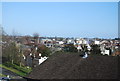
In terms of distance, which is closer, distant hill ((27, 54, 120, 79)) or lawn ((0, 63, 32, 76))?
distant hill ((27, 54, 120, 79))

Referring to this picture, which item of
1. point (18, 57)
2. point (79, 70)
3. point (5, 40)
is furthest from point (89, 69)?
point (5, 40)

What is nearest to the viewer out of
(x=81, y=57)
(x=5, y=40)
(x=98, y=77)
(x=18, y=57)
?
(x=98, y=77)

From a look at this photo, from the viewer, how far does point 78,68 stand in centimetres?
1683

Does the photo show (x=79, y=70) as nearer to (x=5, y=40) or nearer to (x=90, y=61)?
Result: (x=90, y=61)

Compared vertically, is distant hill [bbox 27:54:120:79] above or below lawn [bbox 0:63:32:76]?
above

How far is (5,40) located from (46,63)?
37.0 metres

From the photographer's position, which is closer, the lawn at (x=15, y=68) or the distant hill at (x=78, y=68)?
the distant hill at (x=78, y=68)

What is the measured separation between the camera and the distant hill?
15980mm

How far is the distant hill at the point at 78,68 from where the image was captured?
52.4ft

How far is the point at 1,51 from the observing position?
47344mm

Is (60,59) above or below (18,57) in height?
above

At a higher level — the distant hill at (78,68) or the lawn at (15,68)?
the distant hill at (78,68)

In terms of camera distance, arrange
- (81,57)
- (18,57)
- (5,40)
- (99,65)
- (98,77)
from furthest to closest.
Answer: (5,40)
(18,57)
(81,57)
(99,65)
(98,77)

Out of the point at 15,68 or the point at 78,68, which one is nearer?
the point at 78,68
